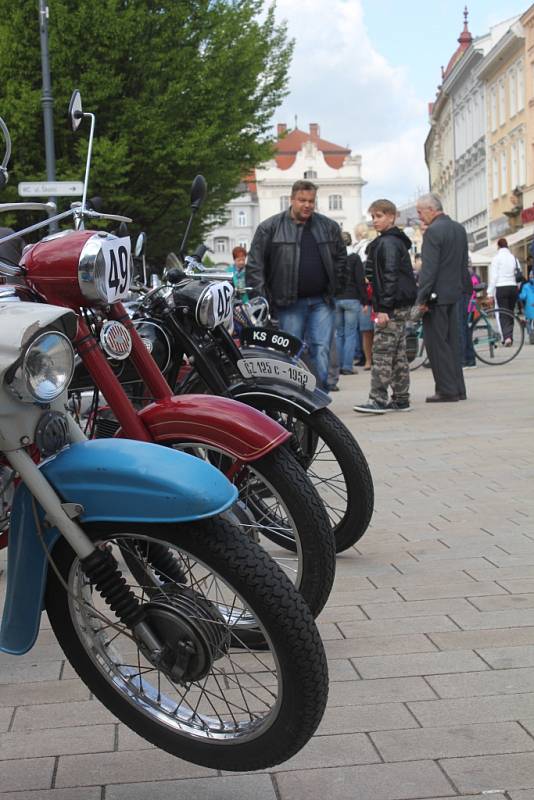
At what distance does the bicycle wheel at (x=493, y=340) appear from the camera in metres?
17.0

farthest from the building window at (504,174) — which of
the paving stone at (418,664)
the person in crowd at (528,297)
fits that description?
the paving stone at (418,664)

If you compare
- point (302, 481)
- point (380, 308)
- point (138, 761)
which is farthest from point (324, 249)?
point (138, 761)

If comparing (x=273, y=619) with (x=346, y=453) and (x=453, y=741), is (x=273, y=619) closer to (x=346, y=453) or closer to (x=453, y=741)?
(x=453, y=741)

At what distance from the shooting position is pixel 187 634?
276 centimetres

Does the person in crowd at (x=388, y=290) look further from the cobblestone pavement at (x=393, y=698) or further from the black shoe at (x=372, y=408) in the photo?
the cobblestone pavement at (x=393, y=698)

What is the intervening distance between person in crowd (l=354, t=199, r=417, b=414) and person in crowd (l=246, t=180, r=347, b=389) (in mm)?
828

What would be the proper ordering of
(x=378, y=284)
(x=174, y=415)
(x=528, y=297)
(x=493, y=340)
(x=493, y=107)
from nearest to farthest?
1. (x=174, y=415)
2. (x=378, y=284)
3. (x=493, y=340)
4. (x=528, y=297)
5. (x=493, y=107)

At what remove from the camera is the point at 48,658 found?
158 inches

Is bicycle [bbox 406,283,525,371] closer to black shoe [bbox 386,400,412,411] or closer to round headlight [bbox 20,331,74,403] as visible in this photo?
black shoe [bbox 386,400,412,411]

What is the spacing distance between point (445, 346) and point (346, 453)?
7.15 m

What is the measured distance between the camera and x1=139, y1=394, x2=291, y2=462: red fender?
3.65 meters

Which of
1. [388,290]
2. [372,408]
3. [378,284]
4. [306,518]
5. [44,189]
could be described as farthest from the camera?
[372,408]

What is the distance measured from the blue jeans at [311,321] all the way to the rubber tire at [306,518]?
6212 mm

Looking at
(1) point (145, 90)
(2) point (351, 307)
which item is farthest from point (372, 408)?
(1) point (145, 90)
